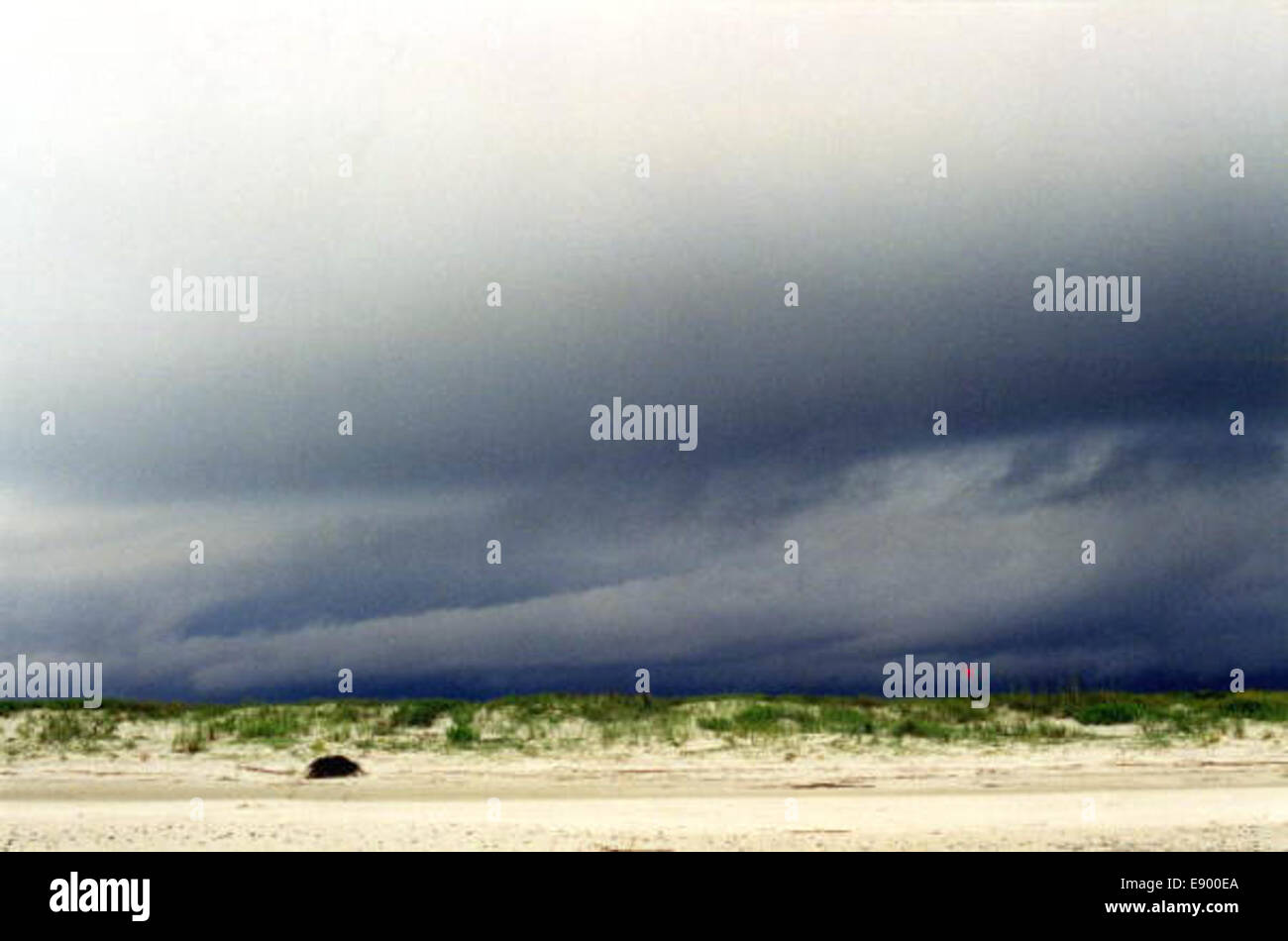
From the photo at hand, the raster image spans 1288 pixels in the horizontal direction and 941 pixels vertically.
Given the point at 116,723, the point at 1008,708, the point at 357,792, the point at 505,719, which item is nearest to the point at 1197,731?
the point at 1008,708

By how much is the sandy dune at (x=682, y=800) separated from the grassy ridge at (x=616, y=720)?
5.79 feet

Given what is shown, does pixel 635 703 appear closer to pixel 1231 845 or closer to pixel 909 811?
pixel 909 811

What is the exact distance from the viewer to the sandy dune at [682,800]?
2588cm

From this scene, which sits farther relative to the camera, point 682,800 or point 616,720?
point 616,720

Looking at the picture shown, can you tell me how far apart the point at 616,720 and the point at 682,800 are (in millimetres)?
13203

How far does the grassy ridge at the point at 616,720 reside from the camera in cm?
4088

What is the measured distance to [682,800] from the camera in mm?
30859

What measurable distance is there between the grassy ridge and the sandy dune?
177 centimetres

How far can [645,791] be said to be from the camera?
3272 cm

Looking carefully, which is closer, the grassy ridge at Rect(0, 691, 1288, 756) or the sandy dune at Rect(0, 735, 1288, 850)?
the sandy dune at Rect(0, 735, 1288, 850)

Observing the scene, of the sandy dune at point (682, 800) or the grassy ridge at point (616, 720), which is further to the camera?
the grassy ridge at point (616, 720)

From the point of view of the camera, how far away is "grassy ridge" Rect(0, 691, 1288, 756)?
40875 millimetres

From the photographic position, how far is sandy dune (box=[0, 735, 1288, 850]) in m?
25.9

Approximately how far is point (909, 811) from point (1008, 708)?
1617cm
